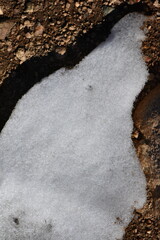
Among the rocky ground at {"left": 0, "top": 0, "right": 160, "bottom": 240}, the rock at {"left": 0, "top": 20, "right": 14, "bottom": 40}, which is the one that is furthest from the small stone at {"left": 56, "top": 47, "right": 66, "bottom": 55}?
the rock at {"left": 0, "top": 20, "right": 14, "bottom": 40}

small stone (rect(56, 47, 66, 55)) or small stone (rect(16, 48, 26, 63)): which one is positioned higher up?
small stone (rect(56, 47, 66, 55))

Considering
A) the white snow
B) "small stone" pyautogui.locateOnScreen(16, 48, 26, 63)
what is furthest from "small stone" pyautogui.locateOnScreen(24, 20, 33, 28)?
the white snow

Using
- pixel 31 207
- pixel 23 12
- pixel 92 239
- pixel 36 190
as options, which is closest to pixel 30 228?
pixel 31 207

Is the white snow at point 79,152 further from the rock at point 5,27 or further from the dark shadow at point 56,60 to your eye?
the rock at point 5,27

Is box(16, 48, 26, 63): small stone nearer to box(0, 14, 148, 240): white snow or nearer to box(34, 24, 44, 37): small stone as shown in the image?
box(34, 24, 44, 37): small stone

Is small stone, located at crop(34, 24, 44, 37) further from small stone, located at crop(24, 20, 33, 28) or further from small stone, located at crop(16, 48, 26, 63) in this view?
small stone, located at crop(16, 48, 26, 63)

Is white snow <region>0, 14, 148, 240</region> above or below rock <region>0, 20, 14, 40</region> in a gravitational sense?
below

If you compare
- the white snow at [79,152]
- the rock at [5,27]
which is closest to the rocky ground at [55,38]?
the rock at [5,27]

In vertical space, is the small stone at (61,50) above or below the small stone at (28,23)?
below

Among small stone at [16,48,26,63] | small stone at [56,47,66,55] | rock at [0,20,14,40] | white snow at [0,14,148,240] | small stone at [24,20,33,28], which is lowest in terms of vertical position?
white snow at [0,14,148,240]
